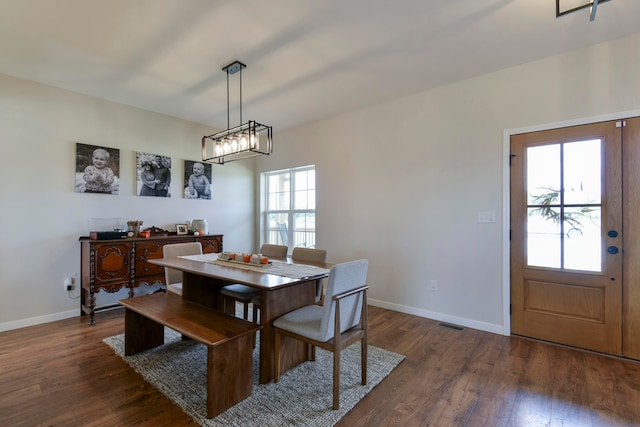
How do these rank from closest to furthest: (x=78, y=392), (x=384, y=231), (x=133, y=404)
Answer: (x=133, y=404)
(x=78, y=392)
(x=384, y=231)

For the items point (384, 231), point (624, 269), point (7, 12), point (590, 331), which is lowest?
point (590, 331)

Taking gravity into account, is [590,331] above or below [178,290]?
below

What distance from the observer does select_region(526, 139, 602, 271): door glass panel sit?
2.56 meters

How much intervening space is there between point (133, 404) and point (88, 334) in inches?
61.6

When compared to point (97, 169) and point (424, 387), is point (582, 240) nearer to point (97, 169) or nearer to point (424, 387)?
point (424, 387)

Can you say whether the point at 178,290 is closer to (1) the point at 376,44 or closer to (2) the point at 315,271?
(2) the point at 315,271

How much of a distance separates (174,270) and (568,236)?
152 inches

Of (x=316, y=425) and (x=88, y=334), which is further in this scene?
(x=88, y=334)

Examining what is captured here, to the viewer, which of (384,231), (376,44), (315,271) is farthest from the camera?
(384,231)

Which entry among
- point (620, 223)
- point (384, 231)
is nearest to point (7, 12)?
point (384, 231)

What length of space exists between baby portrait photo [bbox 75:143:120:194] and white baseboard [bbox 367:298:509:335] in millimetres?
3649

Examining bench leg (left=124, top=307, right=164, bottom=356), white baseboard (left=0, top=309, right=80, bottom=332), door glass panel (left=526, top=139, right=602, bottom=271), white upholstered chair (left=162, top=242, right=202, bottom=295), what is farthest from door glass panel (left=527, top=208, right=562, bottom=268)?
white baseboard (left=0, top=309, right=80, bottom=332)

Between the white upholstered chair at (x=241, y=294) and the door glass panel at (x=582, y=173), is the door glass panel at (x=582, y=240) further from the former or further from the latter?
the white upholstered chair at (x=241, y=294)

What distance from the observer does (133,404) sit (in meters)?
1.86
